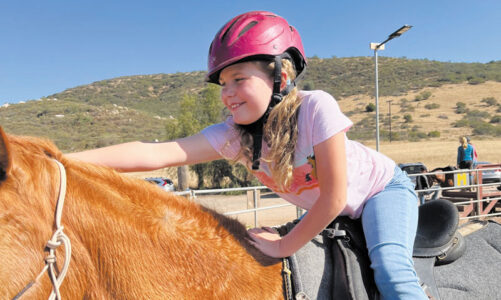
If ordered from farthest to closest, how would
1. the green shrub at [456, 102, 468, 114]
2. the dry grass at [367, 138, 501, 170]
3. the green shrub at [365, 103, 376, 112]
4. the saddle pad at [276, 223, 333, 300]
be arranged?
1. the green shrub at [365, 103, 376, 112]
2. the green shrub at [456, 102, 468, 114]
3. the dry grass at [367, 138, 501, 170]
4. the saddle pad at [276, 223, 333, 300]

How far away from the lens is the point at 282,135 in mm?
1692

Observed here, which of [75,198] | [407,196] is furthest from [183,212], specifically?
[407,196]

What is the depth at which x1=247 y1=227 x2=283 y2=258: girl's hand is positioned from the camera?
62.3 inches

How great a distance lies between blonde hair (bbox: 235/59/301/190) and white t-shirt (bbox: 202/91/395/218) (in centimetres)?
4

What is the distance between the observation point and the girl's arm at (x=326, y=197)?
1522 mm

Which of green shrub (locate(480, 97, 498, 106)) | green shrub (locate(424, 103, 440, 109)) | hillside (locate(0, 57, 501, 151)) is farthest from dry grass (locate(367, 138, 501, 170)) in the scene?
green shrub (locate(480, 97, 498, 106))

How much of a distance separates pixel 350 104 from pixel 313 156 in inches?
2295

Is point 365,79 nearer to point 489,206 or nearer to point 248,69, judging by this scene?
point 489,206

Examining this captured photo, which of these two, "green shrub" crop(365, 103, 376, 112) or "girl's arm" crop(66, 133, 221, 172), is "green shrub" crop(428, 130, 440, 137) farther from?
"girl's arm" crop(66, 133, 221, 172)

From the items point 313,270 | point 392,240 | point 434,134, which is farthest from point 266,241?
point 434,134

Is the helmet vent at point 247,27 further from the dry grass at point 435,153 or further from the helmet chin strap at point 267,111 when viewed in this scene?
the dry grass at point 435,153

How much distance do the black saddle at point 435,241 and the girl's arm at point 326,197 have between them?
66 cm

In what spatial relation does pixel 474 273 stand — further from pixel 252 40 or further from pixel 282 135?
pixel 252 40

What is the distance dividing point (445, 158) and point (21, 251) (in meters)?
29.0
